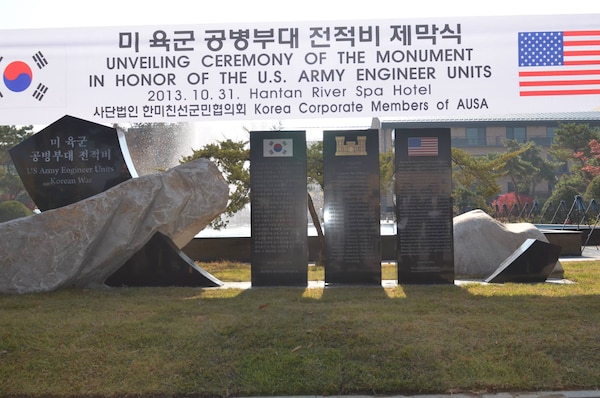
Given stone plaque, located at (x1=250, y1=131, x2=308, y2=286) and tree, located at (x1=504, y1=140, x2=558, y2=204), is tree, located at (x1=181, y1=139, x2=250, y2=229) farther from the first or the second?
tree, located at (x1=504, y1=140, x2=558, y2=204)

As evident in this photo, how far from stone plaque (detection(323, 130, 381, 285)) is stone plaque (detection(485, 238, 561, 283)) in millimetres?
1823

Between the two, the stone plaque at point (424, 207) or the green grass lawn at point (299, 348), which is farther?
the stone plaque at point (424, 207)

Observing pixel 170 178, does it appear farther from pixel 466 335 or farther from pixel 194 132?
pixel 194 132

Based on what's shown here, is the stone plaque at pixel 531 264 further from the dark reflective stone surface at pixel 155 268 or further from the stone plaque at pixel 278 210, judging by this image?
the dark reflective stone surface at pixel 155 268

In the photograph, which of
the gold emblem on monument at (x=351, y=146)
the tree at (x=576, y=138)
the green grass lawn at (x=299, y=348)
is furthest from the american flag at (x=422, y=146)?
the tree at (x=576, y=138)

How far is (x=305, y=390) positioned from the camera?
4.14 m

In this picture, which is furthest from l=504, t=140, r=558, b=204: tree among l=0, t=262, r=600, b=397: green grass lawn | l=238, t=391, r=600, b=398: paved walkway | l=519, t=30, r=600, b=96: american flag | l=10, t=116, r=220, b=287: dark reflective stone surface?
l=238, t=391, r=600, b=398: paved walkway

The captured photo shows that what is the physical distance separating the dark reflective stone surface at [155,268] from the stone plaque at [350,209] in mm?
1761

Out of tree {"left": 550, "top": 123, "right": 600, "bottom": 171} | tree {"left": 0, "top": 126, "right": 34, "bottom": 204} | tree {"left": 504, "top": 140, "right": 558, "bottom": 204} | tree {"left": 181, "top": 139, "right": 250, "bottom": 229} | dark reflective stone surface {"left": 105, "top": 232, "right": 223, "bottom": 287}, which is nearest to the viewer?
dark reflective stone surface {"left": 105, "top": 232, "right": 223, "bottom": 287}

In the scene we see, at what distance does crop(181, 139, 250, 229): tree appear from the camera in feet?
43.1

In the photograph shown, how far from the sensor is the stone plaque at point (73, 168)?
28.4ft

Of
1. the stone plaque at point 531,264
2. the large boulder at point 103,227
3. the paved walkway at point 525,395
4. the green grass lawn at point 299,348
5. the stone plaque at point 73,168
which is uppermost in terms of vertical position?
the stone plaque at point 73,168

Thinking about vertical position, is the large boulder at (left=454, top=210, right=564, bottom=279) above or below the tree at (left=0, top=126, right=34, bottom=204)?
below

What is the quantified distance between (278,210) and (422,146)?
219 centimetres
